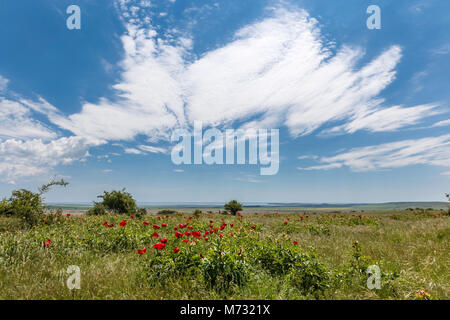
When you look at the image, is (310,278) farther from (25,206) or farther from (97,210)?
(97,210)

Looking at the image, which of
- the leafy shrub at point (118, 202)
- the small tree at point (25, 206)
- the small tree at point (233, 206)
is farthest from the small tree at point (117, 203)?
the small tree at point (233, 206)

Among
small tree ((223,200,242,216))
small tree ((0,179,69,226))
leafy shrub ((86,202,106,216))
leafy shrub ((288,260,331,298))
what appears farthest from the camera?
small tree ((223,200,242,216))

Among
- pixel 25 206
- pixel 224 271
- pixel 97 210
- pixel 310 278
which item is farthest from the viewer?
pixel 97 210

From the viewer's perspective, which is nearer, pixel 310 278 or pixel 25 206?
pixel 310 278

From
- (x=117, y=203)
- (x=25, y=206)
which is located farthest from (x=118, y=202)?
(x=25, y=206)

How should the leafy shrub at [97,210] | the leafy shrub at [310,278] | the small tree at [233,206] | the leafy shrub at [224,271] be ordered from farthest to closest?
the small tree at [233,206] < the leafy shrub at [97,210] < the leafy shrub at [310,278] < the leafy shrub at [224,271]

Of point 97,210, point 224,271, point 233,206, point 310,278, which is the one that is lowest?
point 233,206

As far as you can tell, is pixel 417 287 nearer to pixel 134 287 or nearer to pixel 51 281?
pixel 134 287

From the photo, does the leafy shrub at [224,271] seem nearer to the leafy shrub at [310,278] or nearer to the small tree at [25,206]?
the leafy shrub at [310,278]

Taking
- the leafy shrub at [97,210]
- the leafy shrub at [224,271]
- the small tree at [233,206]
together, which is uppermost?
the leafy shrub at [224,271]

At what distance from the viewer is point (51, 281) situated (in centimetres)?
383

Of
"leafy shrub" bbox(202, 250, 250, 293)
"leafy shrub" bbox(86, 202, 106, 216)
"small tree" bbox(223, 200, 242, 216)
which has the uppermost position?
"leafy shrub" bbox(202, 250, 250, 293)

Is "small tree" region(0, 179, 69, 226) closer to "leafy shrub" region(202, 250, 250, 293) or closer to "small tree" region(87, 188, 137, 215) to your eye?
"small tree" region(87, 188, 137, 215)

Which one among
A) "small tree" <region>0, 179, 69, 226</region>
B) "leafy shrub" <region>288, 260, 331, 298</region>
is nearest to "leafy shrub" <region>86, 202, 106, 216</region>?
"small tree" <region>0, 179, 69, 226</region>
